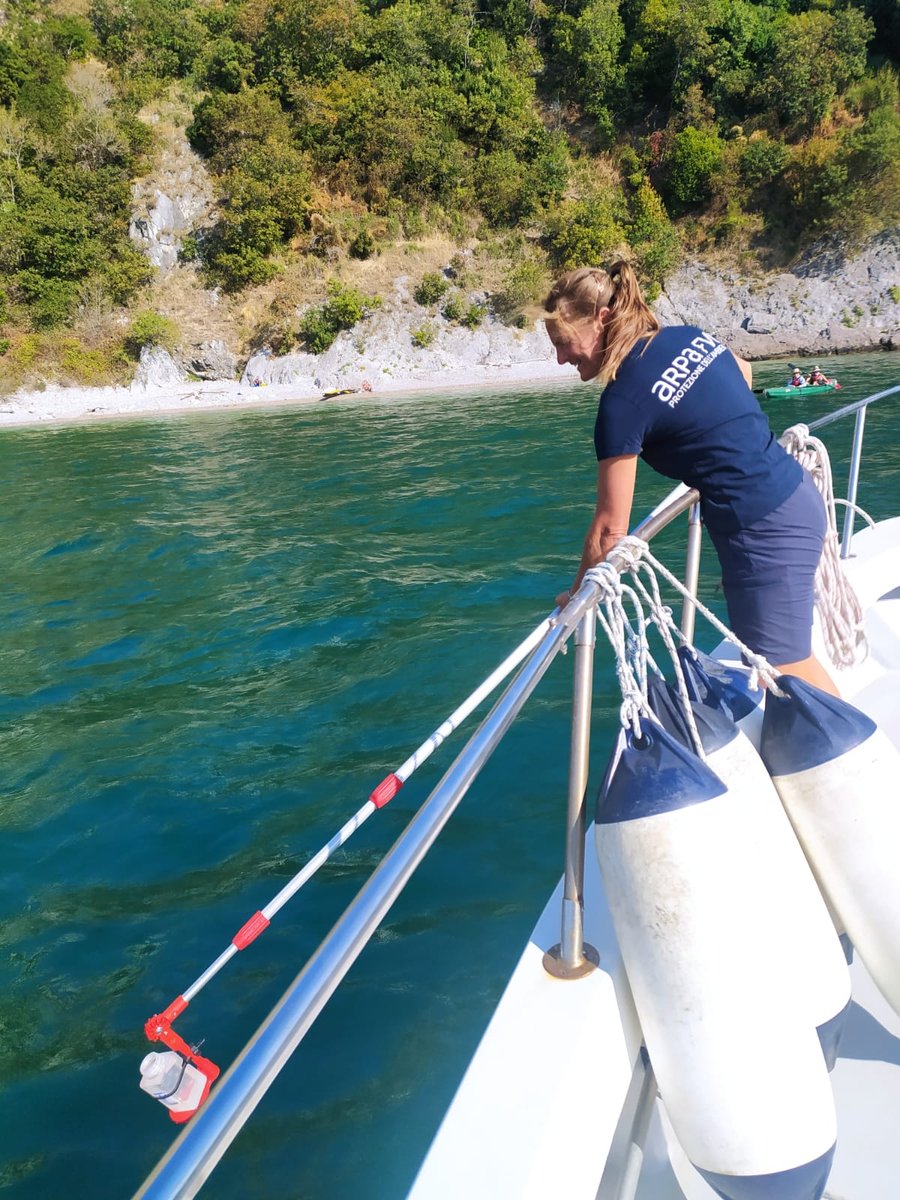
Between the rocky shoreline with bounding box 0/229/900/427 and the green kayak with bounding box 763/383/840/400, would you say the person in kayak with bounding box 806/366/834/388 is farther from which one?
the rocky shoreline with bounding box 0/229/900/427

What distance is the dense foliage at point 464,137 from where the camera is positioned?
33406 millimetres

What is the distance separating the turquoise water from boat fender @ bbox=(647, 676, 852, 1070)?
4.82 ft

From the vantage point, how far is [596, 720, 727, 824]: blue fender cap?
1.42 meters

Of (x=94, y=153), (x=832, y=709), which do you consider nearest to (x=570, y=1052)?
(x=832, y=709)

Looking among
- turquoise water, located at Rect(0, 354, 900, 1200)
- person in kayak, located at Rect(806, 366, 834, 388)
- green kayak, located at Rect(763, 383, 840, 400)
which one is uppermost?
person in kayak, located at Rect(806, 366, 834, 388)

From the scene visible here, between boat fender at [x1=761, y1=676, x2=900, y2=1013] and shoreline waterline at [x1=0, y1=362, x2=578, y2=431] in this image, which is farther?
shoreline waterline at [x1=0, y1=362, x2=578, y2=431]

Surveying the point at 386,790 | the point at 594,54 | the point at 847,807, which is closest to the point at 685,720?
the point at 847,807

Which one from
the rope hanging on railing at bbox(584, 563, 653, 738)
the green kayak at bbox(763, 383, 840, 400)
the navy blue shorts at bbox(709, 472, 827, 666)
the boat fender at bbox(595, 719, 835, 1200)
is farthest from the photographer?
the green kayak at bbox(763, 383, 840, 400)

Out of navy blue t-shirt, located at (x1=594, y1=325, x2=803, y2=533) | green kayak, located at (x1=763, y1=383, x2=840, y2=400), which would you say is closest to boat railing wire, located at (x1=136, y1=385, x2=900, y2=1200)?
navy blue t-shirt, located at (x1=594, y1=325, x2=803, y2=533)

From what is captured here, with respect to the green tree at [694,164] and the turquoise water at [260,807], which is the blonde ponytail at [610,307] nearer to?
the turquoise water at [260,807]

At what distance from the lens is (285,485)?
12898 mm

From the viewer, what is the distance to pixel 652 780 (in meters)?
1.44

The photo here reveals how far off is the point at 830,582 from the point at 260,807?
3018mm

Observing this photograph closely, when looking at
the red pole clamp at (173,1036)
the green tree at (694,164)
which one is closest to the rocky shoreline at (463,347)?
the green tree at (694,164)
